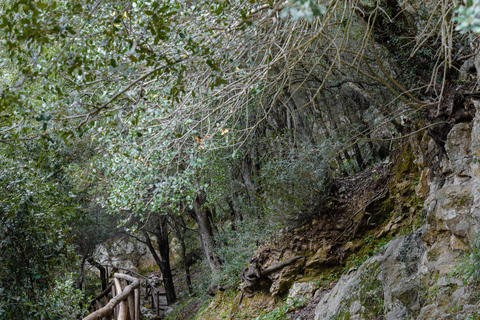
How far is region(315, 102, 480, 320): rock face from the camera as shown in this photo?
3648 millimetres

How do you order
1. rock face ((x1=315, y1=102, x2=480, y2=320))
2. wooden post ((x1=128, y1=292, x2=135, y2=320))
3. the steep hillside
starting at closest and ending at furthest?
1. rock face ((x1=315, y1=102, x2=480, y2=320))
2. the steep hillside
3. wooden post ((x1=128, y1=292, x2=135, y2=320))

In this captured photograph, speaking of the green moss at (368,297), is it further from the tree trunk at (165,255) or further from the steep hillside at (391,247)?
the tree trunk at (165,255)

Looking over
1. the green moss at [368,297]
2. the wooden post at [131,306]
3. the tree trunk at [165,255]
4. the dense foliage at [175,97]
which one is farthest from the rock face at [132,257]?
the green moss at [368,297]

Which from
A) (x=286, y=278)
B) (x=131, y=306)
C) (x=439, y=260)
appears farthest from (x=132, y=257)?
(x=439, y=260)

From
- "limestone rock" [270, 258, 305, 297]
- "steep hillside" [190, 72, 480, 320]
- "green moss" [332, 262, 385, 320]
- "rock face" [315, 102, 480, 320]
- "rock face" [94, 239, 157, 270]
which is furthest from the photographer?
"rock face" [94, 239, 157, 270]

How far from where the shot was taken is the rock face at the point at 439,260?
3.65 meters

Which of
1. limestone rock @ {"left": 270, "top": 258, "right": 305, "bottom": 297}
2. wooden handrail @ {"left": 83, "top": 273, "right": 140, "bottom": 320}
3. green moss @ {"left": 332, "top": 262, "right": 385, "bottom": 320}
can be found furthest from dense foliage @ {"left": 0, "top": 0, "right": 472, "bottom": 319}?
green moss @ {"left": 332, "top": 262, "right": 385, "bottom": 320}

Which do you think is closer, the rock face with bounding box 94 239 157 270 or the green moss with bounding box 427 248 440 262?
the green moss with bounding box 427 248 440 262

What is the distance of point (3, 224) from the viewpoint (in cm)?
417

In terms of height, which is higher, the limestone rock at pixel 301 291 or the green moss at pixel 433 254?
the green moss at pixel 433 254

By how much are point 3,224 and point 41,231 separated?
40 centimetres

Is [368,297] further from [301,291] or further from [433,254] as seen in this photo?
[301,291]

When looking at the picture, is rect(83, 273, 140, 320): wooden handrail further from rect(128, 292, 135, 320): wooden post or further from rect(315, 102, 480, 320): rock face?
rect(315, 102, 480, 320): rock face

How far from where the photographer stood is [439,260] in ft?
13.3
